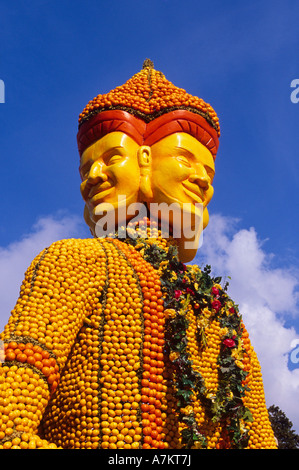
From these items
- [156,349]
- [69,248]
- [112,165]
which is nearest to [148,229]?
[112,165]

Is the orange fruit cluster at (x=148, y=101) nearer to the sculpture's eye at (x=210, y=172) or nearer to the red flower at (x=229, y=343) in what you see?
the sculpture's eye at (x=210, y=172)

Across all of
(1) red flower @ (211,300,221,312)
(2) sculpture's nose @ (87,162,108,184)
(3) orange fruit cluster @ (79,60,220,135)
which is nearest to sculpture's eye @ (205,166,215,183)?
(3) orange fruit cluster @ (79,60,220,135)

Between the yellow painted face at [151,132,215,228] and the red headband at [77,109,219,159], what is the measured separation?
70 millimetres

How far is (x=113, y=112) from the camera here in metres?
4.18

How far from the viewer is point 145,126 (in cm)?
428

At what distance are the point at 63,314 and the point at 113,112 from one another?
6.54ft

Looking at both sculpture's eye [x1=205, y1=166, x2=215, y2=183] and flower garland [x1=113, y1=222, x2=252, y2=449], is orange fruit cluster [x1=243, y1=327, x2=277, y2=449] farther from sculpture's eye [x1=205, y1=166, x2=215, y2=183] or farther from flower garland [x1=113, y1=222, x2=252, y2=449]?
sculpture's eye [x1=205, y1=166, x2=215, y2=183]

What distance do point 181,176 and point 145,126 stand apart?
635 mm

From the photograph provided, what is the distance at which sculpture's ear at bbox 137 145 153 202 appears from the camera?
4023 millimetres

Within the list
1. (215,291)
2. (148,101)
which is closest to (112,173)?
(148,101)

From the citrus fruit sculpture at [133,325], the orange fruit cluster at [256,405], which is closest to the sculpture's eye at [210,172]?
the citrus fruit sculpture at [133,325]

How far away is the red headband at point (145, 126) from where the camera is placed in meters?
4.15

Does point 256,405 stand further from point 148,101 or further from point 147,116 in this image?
point 148,101

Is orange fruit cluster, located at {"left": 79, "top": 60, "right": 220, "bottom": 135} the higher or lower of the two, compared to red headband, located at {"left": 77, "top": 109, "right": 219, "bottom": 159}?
higher
